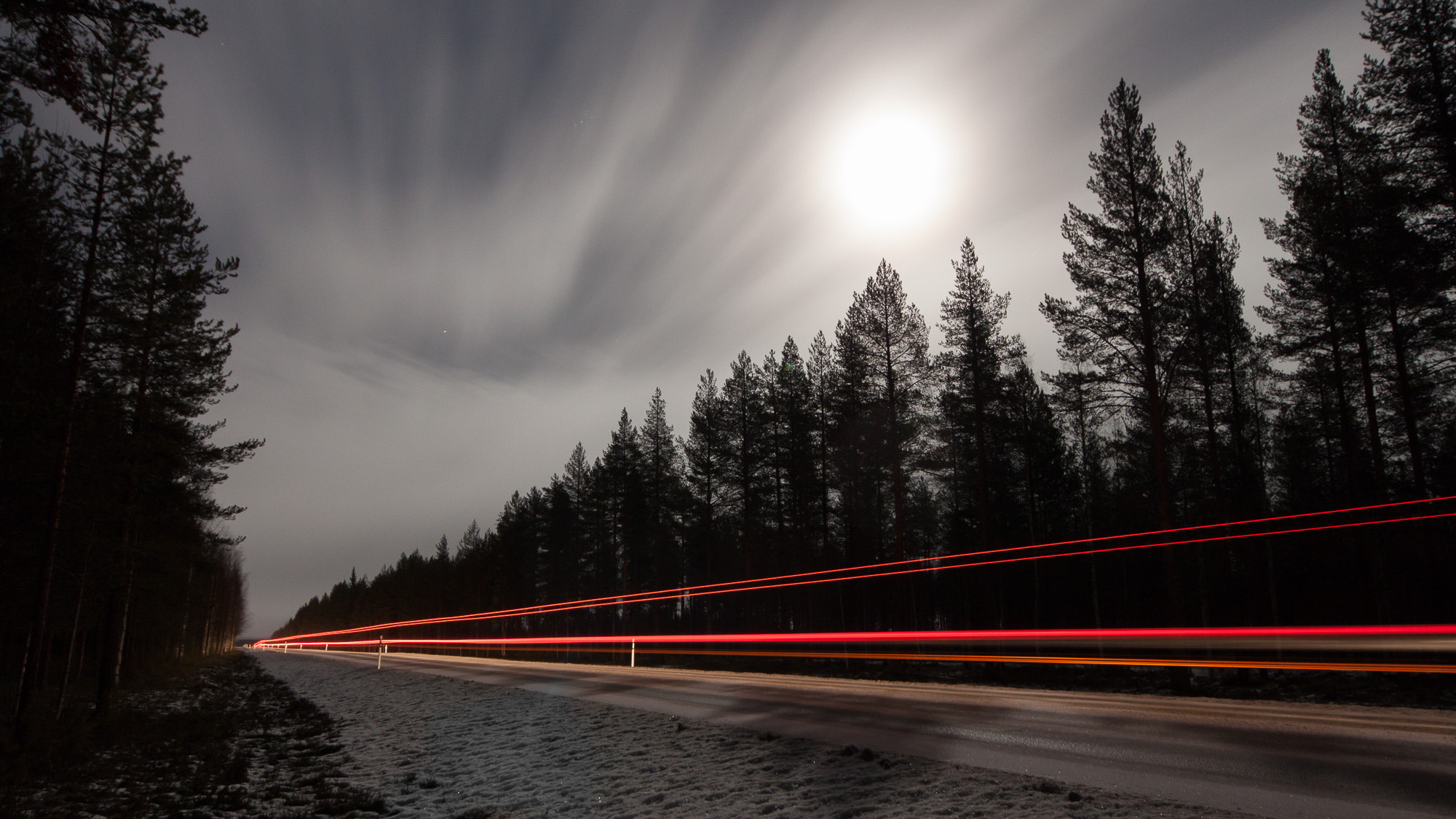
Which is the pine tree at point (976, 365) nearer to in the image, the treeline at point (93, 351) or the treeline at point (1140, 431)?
the treeline at point (1140, 431)

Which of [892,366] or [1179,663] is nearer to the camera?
[1179,663]

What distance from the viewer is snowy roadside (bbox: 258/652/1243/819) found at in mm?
5723

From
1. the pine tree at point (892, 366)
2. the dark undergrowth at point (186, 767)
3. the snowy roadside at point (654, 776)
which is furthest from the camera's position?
the pine tree at point (892, 366)

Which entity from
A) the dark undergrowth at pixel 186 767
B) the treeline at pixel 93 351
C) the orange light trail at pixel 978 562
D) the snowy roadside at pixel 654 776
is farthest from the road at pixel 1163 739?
the treeline at pixel 93 351

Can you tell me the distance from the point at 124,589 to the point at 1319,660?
127ft

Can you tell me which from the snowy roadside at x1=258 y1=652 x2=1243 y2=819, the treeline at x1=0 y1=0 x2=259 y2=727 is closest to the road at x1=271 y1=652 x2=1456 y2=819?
the snowy roadside at x1=258 y1=652 x2=1243 y2=819

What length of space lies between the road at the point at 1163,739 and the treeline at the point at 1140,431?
34.2 ft

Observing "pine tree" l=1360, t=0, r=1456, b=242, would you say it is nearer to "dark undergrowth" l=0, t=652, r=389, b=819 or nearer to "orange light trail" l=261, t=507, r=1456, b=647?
"orange light trail" l=261, t=507, r=1456, b=647

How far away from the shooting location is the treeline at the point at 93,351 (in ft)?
33.2

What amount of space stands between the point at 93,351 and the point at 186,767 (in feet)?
34.0

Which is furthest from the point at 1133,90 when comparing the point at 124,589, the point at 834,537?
the point at 124,589

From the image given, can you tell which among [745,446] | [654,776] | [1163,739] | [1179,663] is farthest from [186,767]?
[745,446]

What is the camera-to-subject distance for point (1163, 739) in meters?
7.35

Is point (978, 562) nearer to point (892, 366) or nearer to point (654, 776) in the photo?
point (892, 366)
